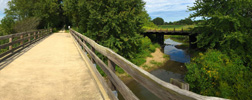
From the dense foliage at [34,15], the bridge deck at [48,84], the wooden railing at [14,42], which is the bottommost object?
the bridge deck at [48,84]

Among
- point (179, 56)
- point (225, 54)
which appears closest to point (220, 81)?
point (225, 54)

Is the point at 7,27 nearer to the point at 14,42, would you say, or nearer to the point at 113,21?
the point at 113,21

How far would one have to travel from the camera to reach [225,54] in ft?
57.0

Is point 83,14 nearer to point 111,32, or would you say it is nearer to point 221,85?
point 111,32

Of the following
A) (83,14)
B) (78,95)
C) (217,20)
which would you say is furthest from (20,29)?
(78,95)

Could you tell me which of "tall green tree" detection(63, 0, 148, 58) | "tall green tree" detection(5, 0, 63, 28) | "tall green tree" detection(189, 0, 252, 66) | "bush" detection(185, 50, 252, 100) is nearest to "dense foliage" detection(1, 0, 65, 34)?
"tall green tree" detection(5, 0, 63, 28)

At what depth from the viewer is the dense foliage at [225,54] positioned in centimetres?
1282

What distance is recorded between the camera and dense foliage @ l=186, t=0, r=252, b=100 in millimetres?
12820

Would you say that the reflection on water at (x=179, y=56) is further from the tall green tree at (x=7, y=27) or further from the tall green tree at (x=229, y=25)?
the tall green tree at (x=7, y=27)

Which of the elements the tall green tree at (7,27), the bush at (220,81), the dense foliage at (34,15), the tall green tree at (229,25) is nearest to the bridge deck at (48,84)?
the bush at (220,81)

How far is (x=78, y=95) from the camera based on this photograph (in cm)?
339

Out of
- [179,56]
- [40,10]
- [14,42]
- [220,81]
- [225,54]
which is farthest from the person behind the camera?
[40,10]

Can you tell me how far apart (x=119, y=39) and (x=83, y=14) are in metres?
6.88

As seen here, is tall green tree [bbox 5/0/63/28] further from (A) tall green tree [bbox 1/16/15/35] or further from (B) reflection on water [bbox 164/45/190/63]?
(B) reflection on water [bbox 164/45/190/63]
